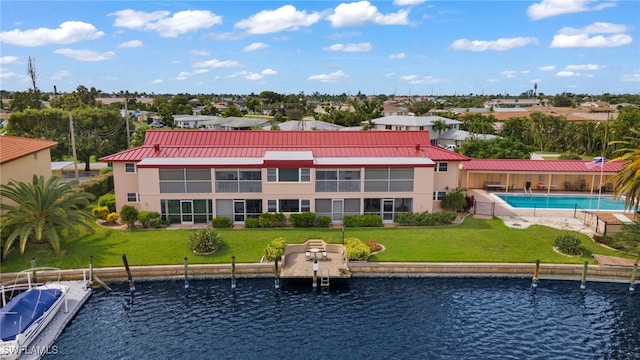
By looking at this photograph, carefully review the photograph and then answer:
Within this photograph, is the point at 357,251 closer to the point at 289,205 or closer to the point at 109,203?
the point at 289,205

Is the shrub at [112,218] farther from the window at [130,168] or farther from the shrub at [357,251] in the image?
the shrub at [357,251]

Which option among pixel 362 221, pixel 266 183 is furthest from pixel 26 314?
pixel 362 221

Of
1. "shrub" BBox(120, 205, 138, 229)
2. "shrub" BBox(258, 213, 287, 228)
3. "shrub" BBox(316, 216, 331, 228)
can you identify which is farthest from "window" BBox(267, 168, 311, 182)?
"shrub" BBox(120, 205, 138, 229)

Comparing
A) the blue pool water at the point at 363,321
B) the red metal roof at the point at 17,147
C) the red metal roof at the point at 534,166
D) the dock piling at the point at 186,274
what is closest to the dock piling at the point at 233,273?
the blue pool water at the point at 363,321

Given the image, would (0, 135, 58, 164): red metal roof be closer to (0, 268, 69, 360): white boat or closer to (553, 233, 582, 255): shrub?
(0, 268, 69, 360): white boat

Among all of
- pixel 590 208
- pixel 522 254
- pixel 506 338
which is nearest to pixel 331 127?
pixel 590 208

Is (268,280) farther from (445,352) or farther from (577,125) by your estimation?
(577,125)
